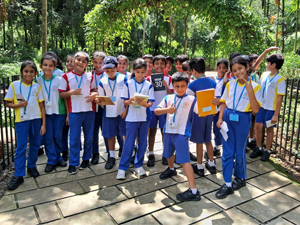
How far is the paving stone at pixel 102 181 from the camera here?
11.8ft

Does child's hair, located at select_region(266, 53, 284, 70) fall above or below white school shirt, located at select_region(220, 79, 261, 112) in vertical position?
above

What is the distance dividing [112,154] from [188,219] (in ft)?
6.09

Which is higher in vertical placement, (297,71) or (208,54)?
(208,54)

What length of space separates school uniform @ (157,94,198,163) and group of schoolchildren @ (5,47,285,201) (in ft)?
0.04

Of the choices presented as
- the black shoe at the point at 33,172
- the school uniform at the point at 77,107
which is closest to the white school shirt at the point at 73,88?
the school uniform at the point at 77,107

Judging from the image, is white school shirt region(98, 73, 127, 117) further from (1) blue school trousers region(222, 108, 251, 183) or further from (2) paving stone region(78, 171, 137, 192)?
(1) blue school trousers region(222, 108, 251, 183)

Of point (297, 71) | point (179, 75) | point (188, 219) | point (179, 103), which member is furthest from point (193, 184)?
point (297, 71)

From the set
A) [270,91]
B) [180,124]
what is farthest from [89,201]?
[270,91]

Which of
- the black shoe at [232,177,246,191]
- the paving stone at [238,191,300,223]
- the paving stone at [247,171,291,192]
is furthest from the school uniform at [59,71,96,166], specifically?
the paving stone at [247,171,291,192]

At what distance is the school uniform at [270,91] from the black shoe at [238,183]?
4.59 feet

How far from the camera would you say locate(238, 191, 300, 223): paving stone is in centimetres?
297

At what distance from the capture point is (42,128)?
3.82 m

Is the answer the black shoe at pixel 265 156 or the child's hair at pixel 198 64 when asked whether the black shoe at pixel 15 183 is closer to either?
the child's hair at pixel 198 64

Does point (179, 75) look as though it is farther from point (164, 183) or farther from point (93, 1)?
point (93, 1)
